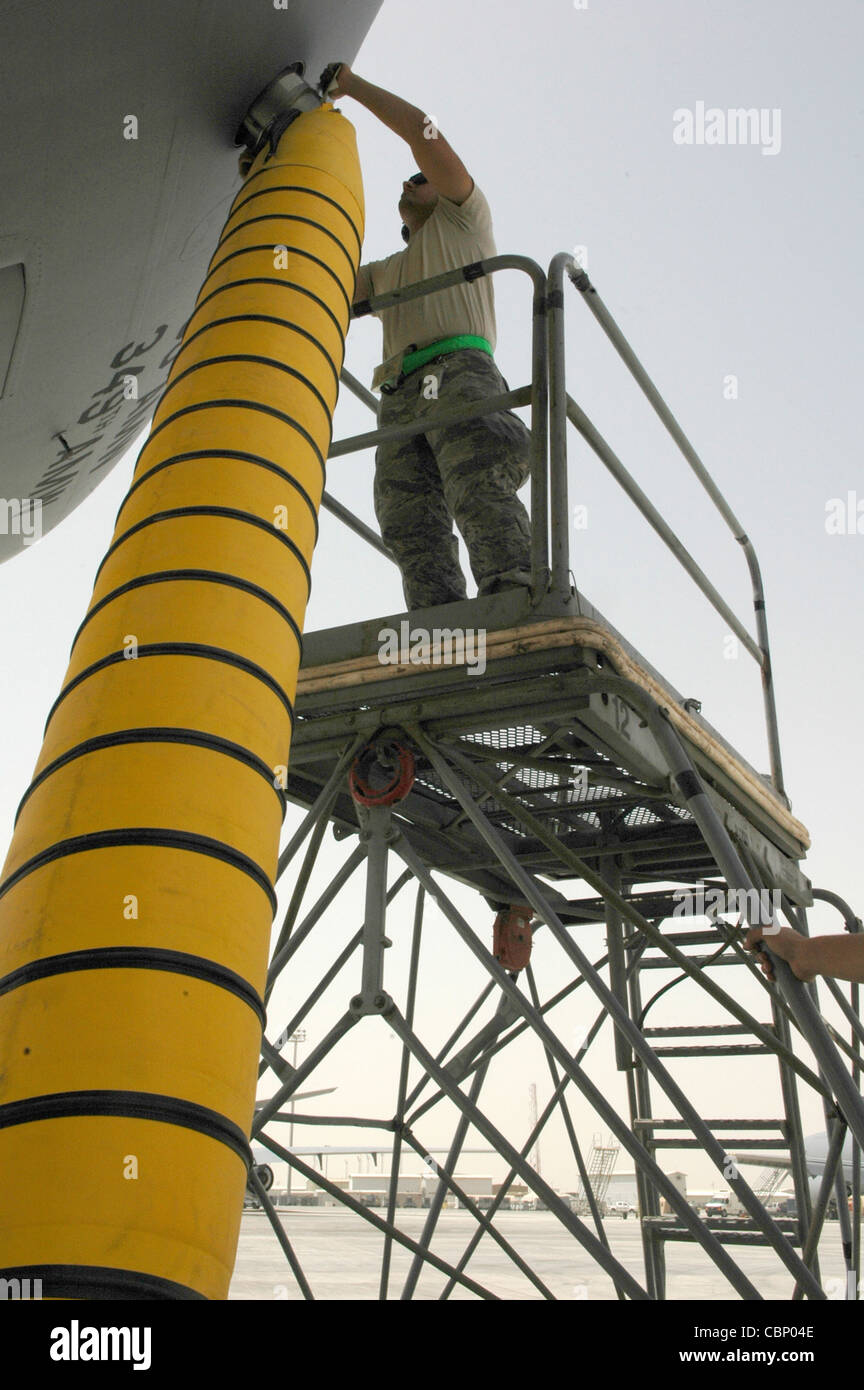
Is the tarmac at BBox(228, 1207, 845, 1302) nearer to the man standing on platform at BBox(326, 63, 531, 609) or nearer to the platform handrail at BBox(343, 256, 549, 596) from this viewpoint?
the man standing on platform at BBox(326, 63, 531, 609)

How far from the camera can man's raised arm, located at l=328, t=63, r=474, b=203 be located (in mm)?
4531

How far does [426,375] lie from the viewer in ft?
15.9

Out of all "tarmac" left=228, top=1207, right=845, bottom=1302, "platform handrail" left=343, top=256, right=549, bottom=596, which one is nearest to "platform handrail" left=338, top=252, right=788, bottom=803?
"platform handrail" left=343, top=256, right=549, bottom=596

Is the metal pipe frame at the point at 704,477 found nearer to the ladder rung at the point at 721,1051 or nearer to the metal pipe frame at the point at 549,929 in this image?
the metal pipe frame at the point at 549,929

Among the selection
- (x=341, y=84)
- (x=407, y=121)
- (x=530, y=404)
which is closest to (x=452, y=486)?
(x=530, y=404)

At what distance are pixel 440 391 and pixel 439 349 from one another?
0.33 meters

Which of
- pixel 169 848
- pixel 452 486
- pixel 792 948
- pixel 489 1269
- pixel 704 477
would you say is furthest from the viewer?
pixel 489 1269

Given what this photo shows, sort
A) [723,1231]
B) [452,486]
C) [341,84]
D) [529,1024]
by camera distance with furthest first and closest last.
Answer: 1. [723,1231]
2. [341,84]
3. [452,486]
4. [529,1024]

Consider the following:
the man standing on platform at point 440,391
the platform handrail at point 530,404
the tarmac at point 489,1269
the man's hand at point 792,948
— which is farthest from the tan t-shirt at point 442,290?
the tarmac at point 489,1269

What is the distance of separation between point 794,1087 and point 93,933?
16.3 ft

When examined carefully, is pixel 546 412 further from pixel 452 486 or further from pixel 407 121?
pixel 407 121

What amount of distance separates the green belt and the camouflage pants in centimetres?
4

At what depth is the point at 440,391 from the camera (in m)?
4.67
